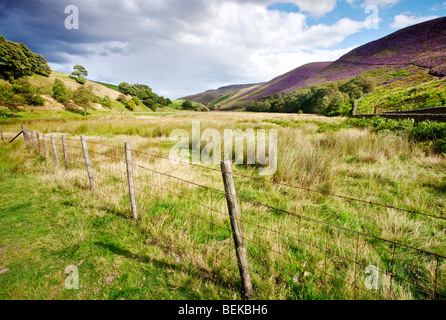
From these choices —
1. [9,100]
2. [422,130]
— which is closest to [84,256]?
[422,130]

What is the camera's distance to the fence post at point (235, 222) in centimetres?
186

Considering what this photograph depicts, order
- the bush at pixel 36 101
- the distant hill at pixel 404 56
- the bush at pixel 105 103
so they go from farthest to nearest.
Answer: the bush at pixel 105 103
the bush at pixel 36 101
the distant hill at pixel 404 56

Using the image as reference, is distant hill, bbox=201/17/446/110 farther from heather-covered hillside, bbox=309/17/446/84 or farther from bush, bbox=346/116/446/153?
bush, bbox=346/116/446/153

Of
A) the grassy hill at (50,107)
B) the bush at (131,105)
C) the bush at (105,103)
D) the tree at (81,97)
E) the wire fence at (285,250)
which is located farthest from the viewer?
the bush at (131,105)

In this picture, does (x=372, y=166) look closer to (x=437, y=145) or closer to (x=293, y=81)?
(x=437, y=145)

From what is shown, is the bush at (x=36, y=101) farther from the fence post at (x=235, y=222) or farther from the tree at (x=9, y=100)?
the fence post at (x=235, y=222)

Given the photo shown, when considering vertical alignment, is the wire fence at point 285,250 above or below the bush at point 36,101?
below

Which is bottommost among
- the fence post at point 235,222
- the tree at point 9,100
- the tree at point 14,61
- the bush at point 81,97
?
the fence post at point 235,222

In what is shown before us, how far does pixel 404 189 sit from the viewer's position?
4.06 m

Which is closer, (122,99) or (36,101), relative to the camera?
(36,101)

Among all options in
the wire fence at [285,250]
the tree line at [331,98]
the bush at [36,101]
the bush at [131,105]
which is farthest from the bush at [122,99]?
the wire fence at [285,250]

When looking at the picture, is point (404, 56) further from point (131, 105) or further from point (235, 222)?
point (131, 105)

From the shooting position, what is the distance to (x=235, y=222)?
194cm
